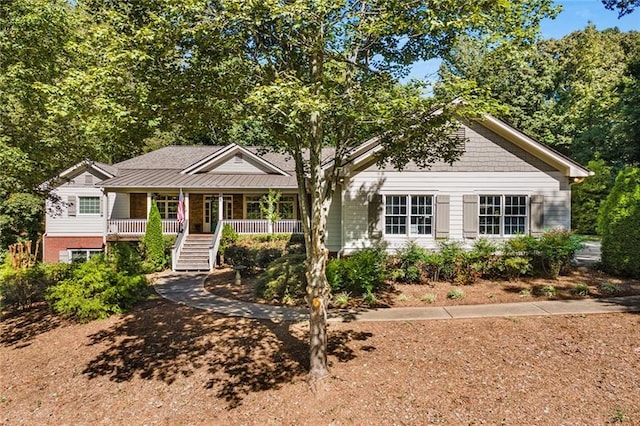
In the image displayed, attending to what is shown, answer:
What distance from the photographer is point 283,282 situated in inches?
426

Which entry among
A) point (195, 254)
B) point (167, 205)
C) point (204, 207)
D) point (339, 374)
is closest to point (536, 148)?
point (339, 374)

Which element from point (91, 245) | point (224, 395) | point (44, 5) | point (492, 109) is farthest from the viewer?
point (91, 245)

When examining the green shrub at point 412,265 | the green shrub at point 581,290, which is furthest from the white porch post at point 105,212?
the green shrub at point 581,290

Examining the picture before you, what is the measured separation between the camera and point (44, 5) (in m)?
9.18

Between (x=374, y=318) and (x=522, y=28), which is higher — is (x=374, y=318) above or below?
below

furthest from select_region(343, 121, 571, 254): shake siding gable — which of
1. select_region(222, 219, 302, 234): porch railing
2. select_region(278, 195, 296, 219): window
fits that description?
select_region(278, 195, 296, 219): window

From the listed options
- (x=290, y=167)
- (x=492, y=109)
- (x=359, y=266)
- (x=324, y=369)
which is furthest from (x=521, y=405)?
(x=290, y=167)

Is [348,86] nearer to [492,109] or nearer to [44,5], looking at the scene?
[492,109]

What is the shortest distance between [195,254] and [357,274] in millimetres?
9866

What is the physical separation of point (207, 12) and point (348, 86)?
254 cm

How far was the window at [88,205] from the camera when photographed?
21188 millimetres

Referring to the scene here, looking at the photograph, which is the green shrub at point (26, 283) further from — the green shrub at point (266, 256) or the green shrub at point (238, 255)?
the green shrub at point (266, 256)

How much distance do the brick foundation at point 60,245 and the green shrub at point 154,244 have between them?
18.3 ft

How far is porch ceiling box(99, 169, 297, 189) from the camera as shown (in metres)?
18.9
